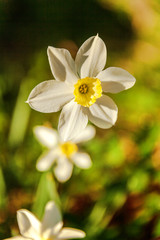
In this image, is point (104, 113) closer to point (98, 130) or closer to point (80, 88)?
point (80, 88)

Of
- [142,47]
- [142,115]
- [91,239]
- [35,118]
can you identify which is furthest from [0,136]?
[142,47]

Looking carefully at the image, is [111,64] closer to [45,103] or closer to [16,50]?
[16,50]

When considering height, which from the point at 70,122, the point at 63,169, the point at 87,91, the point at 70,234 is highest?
the point at 87,91

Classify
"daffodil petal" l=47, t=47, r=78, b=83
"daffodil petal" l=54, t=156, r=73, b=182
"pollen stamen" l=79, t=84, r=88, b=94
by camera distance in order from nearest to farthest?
"daffodil petal" l=47, t=47, r=78, b=83 → "pollen stamen" l=79, t=84, r=88, b=94 → "daffodil petal" l=54, t=156, r=73, b=182

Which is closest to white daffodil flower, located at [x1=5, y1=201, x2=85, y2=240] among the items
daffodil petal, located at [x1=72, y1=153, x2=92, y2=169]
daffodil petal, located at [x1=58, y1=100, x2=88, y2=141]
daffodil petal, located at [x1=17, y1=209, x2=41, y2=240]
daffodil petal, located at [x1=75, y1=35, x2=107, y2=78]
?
daffodil petal, located at [x1=17, y1=209, x2=41, y2=240]

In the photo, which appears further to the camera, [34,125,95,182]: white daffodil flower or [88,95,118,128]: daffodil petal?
[34,125,95,182]: white daffodil flower

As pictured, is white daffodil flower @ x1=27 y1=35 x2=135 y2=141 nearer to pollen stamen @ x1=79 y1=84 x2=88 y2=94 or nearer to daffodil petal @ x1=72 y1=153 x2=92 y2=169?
pollen stamen @ x1=79 y1=84 x2=88 y2=94

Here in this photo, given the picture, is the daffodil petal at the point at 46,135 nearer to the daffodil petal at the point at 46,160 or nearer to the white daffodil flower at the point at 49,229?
the daffodil petal at the point at 46,160

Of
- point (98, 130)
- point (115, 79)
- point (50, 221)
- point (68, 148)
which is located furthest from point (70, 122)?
point (98, 130)
